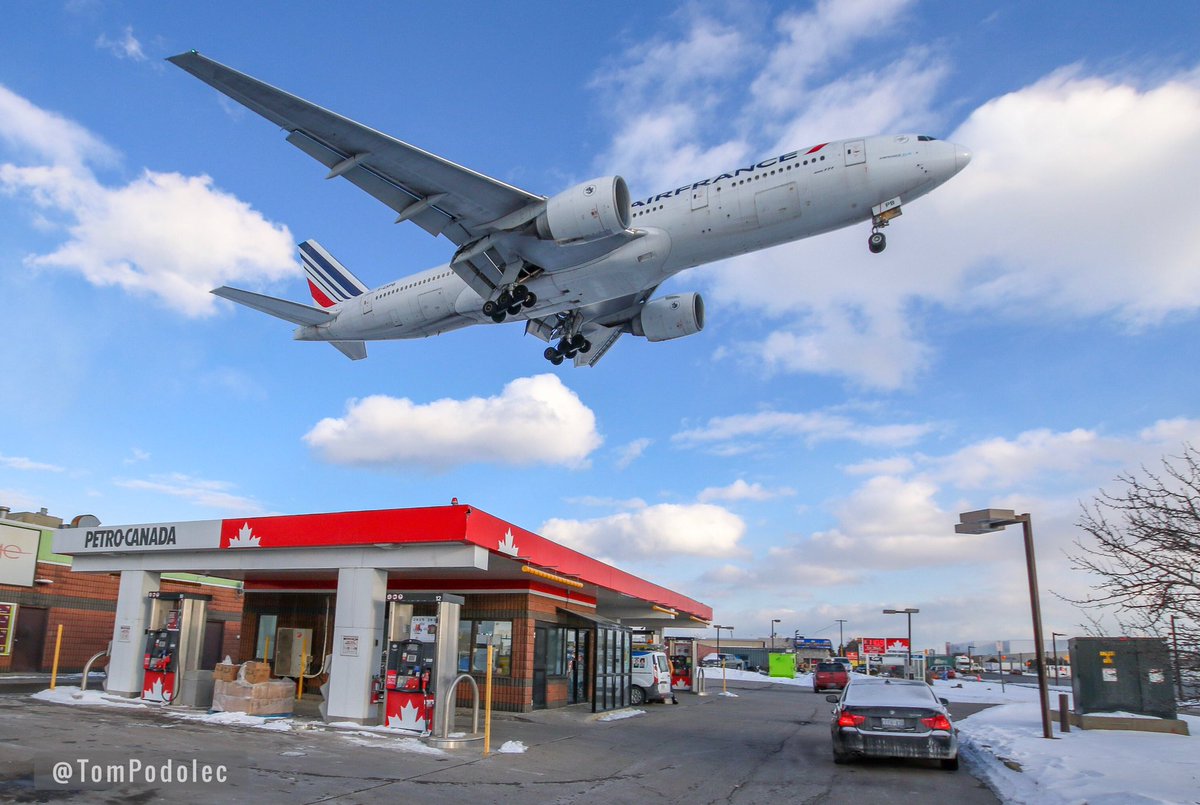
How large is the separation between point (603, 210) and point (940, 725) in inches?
469

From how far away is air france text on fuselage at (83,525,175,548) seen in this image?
60.3 feet

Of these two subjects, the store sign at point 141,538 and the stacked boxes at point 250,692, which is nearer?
the stacked boxes at point 250,692

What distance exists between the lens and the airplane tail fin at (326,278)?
28.9 meters

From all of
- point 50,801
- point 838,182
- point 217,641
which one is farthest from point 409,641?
point 217,641

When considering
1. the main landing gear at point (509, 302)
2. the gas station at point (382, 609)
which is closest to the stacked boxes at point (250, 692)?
the gas station at point (382, 609)

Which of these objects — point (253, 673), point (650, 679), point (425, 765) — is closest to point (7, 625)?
point (253, 673)

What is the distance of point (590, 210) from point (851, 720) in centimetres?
1153

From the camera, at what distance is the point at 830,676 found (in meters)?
36.2

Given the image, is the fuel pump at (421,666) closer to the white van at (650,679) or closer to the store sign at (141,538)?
the store sign at (141,538)

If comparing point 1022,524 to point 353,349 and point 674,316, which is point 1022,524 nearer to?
point 674,316

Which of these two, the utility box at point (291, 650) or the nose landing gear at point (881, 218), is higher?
the nose landing gear at point (881, 218)

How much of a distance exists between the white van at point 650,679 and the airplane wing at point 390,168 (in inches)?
584

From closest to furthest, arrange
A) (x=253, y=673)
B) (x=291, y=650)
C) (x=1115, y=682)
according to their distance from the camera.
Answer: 1. (x=253, y=673)
2. (x=1115, y=682)
3. (x=291, y=650)

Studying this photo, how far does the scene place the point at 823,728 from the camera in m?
19.2
